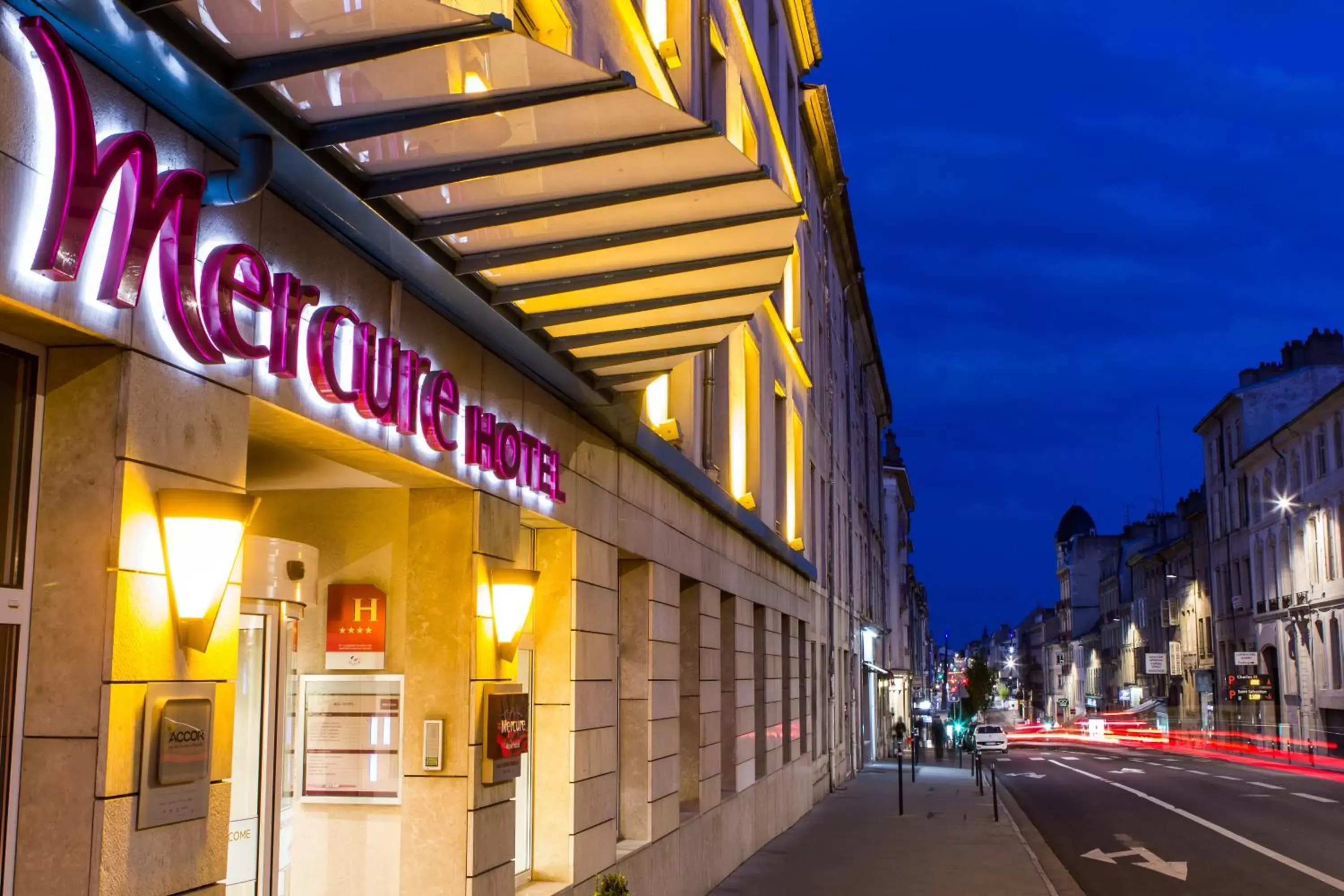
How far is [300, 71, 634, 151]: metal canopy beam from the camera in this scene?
5523 mm

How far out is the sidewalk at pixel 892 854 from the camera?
50.4 feet

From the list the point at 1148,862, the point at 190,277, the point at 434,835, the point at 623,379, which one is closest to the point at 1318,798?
the point at 1148,862

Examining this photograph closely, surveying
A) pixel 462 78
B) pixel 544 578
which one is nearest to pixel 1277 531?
pixel 544 578

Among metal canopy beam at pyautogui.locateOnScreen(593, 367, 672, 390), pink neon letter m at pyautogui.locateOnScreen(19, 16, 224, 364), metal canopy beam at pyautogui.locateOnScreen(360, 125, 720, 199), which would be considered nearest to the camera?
pink neon letter m at pyautogui.locateOnScreen(19, 16, 224, 364)

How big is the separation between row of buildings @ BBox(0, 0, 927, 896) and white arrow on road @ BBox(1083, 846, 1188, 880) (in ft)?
22.9

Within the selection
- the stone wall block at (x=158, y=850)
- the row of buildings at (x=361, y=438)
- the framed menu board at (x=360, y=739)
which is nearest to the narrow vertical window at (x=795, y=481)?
the row of buildings at (x=361, y=438)

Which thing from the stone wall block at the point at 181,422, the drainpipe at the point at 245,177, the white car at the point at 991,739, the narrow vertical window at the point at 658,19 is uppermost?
the narrow vertical window at the point at 658,19

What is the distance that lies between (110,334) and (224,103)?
1.02 meters

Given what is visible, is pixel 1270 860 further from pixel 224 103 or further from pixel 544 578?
pixel 224 103

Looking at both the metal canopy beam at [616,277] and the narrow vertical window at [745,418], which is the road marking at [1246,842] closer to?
the narrow vertical window at [745,418]

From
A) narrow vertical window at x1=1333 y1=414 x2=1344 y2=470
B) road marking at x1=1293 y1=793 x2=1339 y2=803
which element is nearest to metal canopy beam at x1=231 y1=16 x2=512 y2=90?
road marking at x1=1293 y1=793 x2=1339 y2=803

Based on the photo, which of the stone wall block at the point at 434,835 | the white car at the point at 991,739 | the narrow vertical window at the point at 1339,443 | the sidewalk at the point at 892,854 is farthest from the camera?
the white car at the point at 991,739

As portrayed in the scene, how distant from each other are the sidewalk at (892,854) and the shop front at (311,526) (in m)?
2.38

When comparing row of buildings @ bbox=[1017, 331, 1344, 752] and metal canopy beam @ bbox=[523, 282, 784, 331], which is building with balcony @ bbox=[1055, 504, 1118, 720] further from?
metal canopy beam @ bbox=[523, 282, 784, 331]
